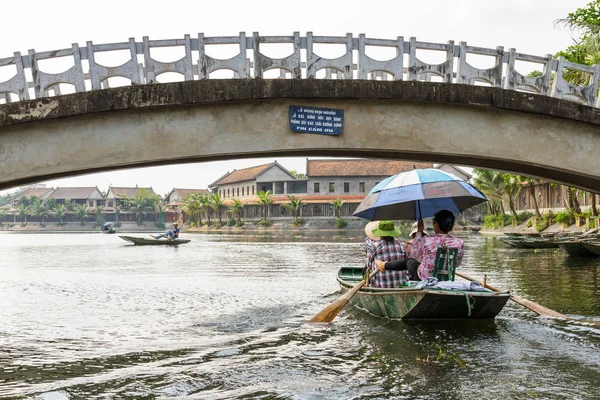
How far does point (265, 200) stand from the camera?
7706 centimetres

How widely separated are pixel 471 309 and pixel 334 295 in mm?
6401

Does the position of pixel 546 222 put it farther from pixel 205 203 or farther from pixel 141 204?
pixel 141 204

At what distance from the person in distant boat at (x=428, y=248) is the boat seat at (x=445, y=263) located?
0.06 meters

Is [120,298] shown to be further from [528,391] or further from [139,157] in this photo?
[528,391]

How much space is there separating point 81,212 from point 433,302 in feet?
345

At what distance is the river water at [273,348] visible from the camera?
724cm

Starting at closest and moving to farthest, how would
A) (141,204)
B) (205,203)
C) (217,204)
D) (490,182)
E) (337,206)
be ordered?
(490,182)
(337,206)
(217,204)
(205,203)
(141,204)

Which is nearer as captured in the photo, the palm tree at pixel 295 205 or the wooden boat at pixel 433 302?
the wooden boat at pixel 433 302

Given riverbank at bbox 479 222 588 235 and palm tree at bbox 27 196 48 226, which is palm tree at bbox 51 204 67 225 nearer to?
palm tree at bbox 27 196 48 226

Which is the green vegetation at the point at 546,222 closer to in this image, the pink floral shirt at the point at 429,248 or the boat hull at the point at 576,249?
the boat hull at the point at 576,249

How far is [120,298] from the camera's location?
1598 cm

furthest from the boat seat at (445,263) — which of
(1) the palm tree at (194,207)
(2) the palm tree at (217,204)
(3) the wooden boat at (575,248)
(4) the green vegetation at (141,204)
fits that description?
(4) the green vegetation at (141,204)

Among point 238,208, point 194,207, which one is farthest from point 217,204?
point 194,207

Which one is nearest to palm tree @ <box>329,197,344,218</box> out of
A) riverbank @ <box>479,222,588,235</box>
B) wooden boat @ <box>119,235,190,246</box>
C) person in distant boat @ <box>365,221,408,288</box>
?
riverbank @ <box>479,222,588,235</box>
